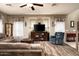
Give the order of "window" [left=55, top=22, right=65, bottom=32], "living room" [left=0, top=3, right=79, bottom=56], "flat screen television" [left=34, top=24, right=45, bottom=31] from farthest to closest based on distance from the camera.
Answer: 1. "flat screen television" [left=34, top=24, right=45, bottom=31]
2. "window" [left=55, top=22, right=65, bottom=32]
3. "living room" [left=0, top=3, right=79, bottom=56]

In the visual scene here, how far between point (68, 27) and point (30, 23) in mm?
804

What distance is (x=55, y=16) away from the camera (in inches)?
123

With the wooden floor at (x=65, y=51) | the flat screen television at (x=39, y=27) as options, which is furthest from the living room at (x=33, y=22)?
the wooden floor at (x=65, y=51)

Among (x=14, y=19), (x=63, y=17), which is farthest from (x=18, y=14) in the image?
(x=63, y=17)

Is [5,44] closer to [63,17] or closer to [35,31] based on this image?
[35,31]

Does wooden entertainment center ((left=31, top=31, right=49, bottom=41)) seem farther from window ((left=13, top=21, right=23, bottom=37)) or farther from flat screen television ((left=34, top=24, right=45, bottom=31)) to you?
window ((left=13, top=21, right=23, bottom=37))

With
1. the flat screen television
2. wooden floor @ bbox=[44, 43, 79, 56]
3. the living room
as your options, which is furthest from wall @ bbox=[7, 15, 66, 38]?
wooden floor @ bbox=[44, 43, 79, 56]

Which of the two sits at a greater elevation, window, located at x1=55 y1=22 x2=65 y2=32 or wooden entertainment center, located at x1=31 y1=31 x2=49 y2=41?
window, located at x1=55 y1=22 x2=65 y2=32

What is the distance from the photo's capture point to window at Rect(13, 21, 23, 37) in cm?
292

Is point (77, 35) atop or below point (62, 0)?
below

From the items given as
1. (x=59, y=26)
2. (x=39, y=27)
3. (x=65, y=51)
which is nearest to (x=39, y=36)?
(x=39, y=27)

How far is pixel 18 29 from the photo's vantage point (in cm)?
296

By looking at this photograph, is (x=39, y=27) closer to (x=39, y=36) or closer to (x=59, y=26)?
(x=39, y=36)

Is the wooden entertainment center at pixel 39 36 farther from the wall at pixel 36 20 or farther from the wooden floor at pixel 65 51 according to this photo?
the wooden floor at pixel 65 51
